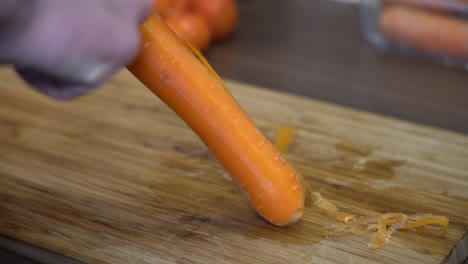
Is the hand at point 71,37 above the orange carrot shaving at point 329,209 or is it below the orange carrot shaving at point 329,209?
above

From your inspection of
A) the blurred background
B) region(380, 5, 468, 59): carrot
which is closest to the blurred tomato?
the blurred background

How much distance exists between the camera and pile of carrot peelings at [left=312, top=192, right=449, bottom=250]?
94cm

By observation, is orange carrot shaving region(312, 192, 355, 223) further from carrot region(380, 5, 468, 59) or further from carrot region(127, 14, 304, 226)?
carrot region(380, 5, 468, 59)

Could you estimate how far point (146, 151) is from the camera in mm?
1156

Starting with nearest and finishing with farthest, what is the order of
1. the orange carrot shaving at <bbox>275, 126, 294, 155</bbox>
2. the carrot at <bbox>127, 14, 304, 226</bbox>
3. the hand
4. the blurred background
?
1. the hand
2. the carrot at <bbox>127, 14, 304, 226</bbox>
3. the orange carrot shaving at <bbox>275, 126, 294, 155</bbox>
4. the blurred background

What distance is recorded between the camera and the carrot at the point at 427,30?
1521mm

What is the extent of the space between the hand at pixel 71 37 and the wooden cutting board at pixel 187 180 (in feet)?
0.95

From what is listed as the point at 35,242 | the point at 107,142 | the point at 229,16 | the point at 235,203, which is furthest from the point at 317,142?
the point at 229,16

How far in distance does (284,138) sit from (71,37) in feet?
1.88

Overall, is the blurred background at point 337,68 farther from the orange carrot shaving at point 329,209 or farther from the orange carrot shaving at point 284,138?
the orange carrot shaving at point 329,209

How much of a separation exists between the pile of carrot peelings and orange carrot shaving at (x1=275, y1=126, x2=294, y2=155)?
197 mm

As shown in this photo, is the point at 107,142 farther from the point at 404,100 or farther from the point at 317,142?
the point at 404,100

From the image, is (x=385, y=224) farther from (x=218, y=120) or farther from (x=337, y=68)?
(x=337, y=68)

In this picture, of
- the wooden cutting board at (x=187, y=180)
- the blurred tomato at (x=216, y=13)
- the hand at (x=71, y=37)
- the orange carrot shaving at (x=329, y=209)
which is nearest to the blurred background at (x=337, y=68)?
the blurred tomato at (x=216, y=13)
